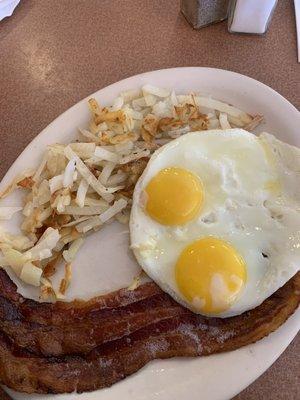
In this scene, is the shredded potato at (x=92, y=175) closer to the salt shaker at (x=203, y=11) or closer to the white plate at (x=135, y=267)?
the white plate at (x=135, y=267)

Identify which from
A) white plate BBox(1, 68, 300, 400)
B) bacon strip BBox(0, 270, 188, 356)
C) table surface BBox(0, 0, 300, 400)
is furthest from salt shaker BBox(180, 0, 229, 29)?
bacon strip BBox(0, 270, 188, 356)

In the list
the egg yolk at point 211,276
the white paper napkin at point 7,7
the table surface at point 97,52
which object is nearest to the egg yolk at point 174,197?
the egg yolk at point 211,276

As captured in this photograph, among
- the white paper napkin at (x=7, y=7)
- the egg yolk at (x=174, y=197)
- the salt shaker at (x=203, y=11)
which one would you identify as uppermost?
the white paper napkin at (x=7, y=7)

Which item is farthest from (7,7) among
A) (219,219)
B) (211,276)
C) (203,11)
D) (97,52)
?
(211,276)

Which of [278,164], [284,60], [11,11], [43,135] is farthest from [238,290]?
[11,11]

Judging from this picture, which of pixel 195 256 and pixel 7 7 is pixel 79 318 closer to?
pixel 195 256
